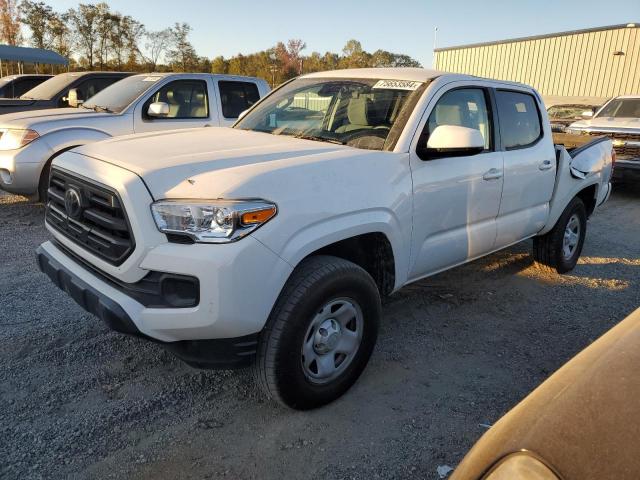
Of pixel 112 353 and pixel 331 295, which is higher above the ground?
pixel 331 295

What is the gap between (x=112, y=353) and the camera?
10.9ft

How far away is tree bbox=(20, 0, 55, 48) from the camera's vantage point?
39.1m

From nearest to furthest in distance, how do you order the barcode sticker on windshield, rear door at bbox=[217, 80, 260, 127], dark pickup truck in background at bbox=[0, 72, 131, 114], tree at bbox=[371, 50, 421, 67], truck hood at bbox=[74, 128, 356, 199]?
truck hood at bbox=[74, 128, 356, 199]
the barcode sticker on windshield
rear door at bbox=[217, 80, 260, 127]
dark pickup truck in background at bbox=[0, 72, 131, 114]
tree at bbox=[371, 50, 421, 67]

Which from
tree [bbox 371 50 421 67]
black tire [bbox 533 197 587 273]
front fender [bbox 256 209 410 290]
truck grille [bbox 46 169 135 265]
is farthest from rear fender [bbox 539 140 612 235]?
tree [bbox 371 50 421 67]

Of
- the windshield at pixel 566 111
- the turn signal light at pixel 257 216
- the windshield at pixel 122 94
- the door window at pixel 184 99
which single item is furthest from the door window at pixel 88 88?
the windshield at pixel 566 111

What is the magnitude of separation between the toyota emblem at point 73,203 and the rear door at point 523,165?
297 centimetres

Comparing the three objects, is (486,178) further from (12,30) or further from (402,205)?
(12,30)

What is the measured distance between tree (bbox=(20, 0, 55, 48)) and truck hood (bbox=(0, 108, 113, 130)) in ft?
129

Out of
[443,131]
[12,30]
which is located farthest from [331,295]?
[12,30]

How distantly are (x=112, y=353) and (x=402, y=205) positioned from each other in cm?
209

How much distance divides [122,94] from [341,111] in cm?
483

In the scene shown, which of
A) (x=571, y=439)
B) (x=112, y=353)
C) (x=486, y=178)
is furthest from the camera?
(x=486, y=178)

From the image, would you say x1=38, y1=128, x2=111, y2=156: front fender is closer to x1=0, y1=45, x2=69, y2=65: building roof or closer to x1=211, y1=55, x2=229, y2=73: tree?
x1=0, y1=45, x2=69, y2=65: building roof

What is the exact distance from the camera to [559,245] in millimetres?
5055
